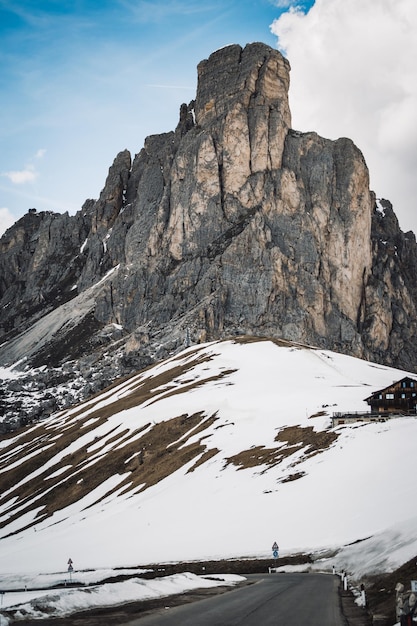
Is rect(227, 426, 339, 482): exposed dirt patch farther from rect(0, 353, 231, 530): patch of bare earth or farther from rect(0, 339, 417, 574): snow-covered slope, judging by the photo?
rect(0, 353, 231, 530): patch of bare earth

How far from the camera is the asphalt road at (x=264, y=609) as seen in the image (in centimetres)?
1606

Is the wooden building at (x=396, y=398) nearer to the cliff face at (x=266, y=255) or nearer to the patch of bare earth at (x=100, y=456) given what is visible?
the patch of bare earth at (x=100, y=456)

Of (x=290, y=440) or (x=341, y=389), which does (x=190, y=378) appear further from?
(x=290, y=440)

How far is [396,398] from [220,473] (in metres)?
26.4

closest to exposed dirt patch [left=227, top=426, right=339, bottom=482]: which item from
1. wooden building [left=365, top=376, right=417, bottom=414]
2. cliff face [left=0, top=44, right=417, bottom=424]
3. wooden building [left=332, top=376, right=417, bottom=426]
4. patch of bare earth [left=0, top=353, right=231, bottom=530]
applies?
patch of bare earth [left=0, top=353, right=231, bottom=530]

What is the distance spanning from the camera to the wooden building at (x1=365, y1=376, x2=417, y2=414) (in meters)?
70.1

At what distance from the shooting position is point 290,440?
58.6m

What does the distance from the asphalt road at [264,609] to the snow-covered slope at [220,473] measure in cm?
305

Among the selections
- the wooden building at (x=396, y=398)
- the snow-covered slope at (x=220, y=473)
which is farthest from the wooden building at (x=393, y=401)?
the snow-covered slope at (x=220, y=473)

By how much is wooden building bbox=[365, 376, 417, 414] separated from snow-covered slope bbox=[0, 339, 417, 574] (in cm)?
150

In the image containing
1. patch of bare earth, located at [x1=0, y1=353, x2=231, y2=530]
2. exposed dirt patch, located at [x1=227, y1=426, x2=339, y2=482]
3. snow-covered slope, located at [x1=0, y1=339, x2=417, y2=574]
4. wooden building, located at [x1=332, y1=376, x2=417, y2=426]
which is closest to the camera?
snow-covered slope, located at [x1=0, y1=339, x2=417, y2=574]

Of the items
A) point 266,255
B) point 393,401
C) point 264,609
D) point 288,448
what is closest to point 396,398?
point 393,401

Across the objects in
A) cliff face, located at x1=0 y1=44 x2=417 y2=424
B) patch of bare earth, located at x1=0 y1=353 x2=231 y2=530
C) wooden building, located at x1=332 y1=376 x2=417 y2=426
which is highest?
cliff face, located at x1=0 y1=44 x2=417 y2=424

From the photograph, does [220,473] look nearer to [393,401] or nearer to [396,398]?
[393,401]
